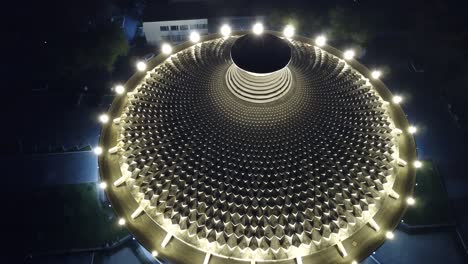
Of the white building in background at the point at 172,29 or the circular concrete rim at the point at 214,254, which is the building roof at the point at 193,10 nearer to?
the white building in background at the point at 172,29

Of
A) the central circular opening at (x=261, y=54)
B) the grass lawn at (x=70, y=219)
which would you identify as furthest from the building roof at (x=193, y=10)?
the central circular opening at (x=261, y=54)

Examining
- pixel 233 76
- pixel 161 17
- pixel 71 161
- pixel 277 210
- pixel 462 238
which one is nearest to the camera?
pixel 277 210

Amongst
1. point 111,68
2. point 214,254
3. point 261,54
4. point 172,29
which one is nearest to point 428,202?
point 261,54

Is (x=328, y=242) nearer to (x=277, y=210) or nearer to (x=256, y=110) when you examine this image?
(x=277, y=210)

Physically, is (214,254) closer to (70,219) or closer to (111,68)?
(70,219)

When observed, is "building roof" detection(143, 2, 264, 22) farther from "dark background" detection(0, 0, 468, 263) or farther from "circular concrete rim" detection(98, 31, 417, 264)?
"circular concrete rim" detection(98, 31, 417, 264)

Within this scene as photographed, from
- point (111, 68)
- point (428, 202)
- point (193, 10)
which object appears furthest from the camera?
point (193, 10)

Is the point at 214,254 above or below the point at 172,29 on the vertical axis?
below

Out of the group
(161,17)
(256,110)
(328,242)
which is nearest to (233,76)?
(256,110)
